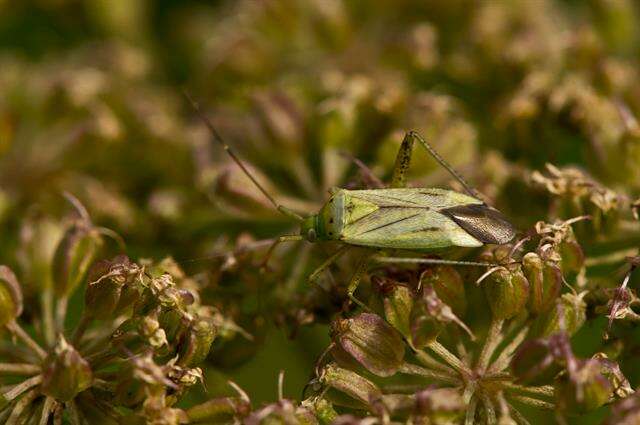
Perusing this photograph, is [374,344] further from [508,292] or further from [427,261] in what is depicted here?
[508,292]

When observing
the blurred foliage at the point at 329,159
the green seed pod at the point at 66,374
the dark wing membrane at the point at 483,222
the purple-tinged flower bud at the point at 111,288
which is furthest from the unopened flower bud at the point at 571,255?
the green seed pod at the point at 66,374

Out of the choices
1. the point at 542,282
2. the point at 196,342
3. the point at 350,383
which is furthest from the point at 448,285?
the point at 196,342

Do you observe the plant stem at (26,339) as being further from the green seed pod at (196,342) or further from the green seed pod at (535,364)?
the green seed pod at (535,364)

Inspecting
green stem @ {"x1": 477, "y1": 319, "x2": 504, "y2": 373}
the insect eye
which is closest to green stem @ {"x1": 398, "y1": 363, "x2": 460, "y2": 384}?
green stem @ {"x1": 477, "y1": 319, "x2": 504, "y2": 373}

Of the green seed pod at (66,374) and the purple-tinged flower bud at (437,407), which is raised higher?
the purple-tinged flower bud at (437,407)

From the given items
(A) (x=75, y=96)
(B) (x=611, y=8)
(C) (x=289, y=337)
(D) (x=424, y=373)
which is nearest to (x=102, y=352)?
(C) (x=289, y=337)

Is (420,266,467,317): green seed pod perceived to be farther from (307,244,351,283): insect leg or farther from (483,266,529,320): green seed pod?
(307,244,351,283): insect leg

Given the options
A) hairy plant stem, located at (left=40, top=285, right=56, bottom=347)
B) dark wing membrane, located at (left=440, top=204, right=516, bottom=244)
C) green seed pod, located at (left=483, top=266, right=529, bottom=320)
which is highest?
dark wing membrane, located at (left=440, top=204, right=516, bottom=244)
